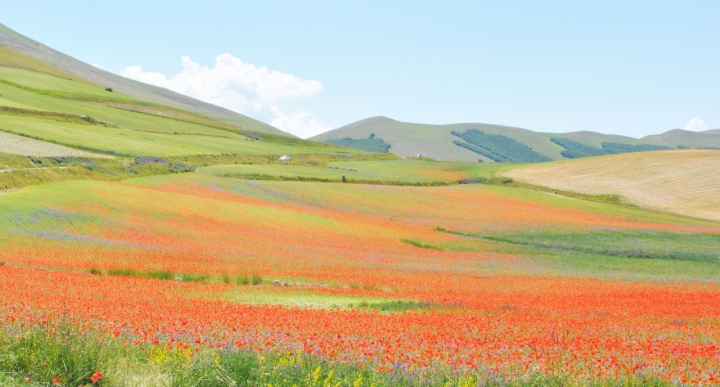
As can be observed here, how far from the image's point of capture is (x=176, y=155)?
9338cm

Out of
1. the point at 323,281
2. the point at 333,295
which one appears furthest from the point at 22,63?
the point at 333,295

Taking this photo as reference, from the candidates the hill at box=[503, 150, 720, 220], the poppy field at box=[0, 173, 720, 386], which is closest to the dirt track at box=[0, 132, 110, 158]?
the poppy field at box=[0, 173, 720, 386]

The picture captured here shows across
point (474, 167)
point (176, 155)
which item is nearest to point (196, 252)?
point (176, 155)

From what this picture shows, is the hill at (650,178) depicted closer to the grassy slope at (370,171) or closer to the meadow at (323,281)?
the meadow at (323,281)

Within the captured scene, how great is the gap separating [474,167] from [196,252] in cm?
10216

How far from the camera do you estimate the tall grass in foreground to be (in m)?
10.4

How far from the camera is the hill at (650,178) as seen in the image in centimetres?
8683

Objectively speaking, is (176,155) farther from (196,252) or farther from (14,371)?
(14,371)

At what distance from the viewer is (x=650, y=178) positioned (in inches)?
4001

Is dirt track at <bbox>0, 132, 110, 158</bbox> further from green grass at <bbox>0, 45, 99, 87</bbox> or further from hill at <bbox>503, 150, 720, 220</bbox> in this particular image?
green grass at <bbox>0, 45, 99, 87</bbox>

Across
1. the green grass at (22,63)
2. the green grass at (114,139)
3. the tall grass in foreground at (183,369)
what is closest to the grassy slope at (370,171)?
the green grass at (114,139)

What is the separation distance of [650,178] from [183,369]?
102 m

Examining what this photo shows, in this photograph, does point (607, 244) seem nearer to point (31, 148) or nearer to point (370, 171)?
point (31, 148)

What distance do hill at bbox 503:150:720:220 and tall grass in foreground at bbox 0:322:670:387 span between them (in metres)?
77.3
